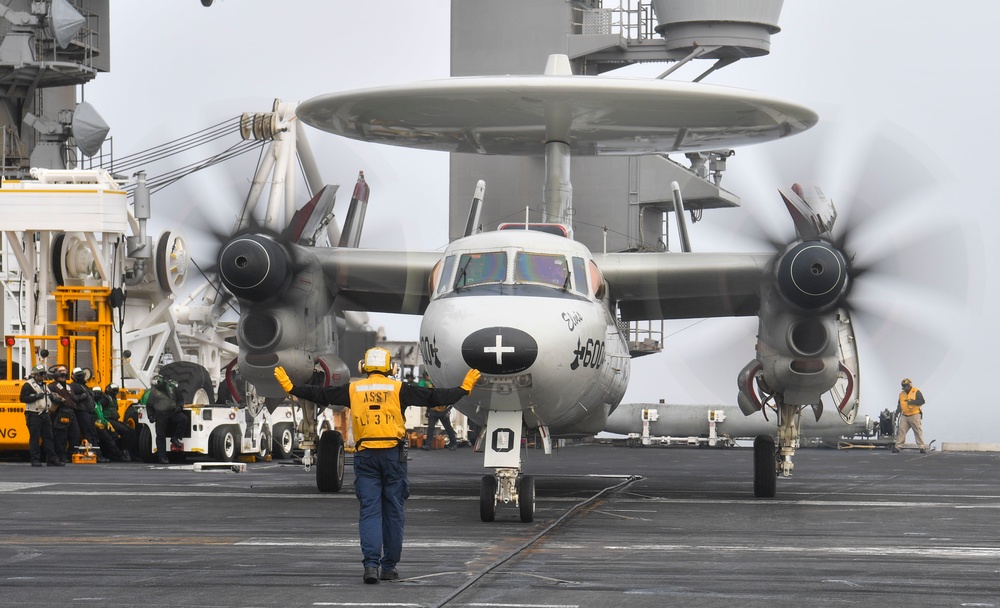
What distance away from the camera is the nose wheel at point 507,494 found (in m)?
14.7

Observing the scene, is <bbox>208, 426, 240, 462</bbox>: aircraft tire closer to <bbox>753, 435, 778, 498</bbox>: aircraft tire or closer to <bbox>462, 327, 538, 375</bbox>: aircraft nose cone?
<bbox>753, 435, 778, 498</bbox>: aircraft tire

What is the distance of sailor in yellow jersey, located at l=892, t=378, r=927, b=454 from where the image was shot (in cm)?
3638

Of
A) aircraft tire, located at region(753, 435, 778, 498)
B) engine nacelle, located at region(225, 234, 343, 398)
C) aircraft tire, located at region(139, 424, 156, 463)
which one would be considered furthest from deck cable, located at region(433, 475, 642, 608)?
aircraft tire, located at region(139, 424, 156, 463)

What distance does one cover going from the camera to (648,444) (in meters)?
40.7

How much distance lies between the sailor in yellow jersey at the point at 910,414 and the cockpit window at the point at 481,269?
2276 cm

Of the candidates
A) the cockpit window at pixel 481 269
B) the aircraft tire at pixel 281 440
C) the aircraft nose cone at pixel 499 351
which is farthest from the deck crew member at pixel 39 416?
the aircraft nose cone at pixel 499 351

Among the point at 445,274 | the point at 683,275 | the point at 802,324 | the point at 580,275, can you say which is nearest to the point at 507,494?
the point at 445,274

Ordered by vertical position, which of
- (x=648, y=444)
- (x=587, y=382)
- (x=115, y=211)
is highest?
(x=115, y=211)

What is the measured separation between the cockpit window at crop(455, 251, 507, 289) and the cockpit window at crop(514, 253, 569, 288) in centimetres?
18

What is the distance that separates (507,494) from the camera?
48.0 feet

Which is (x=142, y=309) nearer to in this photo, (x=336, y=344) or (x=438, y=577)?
(x=336, y=344)

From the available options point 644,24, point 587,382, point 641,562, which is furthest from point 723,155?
point 641,562

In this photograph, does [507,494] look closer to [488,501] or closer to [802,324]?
[488,501]

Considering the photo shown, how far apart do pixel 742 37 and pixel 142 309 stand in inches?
718
